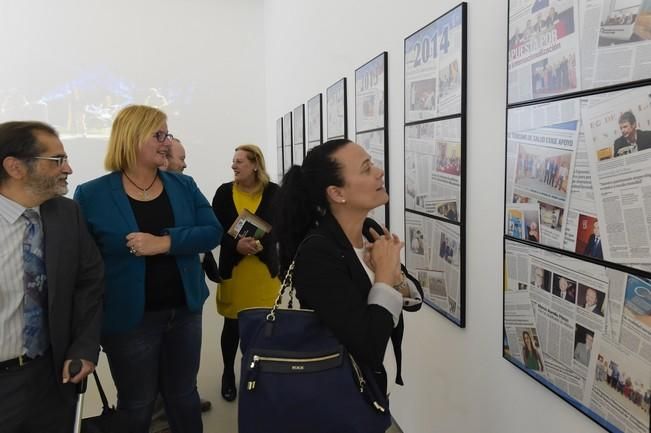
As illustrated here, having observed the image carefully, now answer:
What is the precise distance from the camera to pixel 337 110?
10.9 feet

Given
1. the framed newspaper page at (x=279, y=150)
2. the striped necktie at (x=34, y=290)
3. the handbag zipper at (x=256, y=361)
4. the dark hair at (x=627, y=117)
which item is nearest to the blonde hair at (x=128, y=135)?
the striped necktie at (x=34, y=290)

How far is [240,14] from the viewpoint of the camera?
6871 mm

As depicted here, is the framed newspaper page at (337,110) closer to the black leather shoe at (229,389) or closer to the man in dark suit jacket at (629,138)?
the black leather shoe at (229,389)

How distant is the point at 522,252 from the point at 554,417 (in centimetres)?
46

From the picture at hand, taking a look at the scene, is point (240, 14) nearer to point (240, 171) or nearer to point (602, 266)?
point (240, 171)

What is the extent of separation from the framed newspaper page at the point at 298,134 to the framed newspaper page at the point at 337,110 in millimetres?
942

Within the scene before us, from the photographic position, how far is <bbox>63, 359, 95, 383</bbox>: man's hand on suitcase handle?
156cm

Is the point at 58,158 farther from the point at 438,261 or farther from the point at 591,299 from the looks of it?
the point at 591,299

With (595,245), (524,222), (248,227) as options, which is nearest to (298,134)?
(248,227)

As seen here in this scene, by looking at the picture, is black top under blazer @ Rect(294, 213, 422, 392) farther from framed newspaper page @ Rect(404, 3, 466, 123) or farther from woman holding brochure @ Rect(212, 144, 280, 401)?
woman holding brochure @ Rect(212, 144, 280, 401)

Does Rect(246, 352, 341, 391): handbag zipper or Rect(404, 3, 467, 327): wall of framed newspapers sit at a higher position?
Rect(404, 3, 467, 327): wall of framed newspapers

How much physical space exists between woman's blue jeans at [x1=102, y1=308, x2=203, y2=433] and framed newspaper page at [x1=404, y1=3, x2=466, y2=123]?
1.28m

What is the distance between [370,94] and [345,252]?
1.59m

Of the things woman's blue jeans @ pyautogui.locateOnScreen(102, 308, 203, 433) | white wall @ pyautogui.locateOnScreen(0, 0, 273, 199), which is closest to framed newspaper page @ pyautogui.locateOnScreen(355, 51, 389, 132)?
woman's blue jeans @ pyautogui.locateOnScreen(102, 308, 203, 433)
